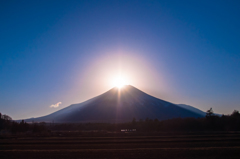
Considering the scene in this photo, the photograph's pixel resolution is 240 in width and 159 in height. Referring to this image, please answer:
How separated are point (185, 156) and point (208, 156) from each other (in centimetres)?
191

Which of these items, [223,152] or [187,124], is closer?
[223,152]

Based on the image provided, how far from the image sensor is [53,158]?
674 inches

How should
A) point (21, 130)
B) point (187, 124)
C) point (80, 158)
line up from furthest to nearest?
point (187, 124) < point (21, 130) < point (80, 158)

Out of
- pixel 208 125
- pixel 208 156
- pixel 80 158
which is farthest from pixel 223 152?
pixel 208 125

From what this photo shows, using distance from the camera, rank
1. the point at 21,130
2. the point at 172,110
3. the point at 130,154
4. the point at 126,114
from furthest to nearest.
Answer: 1. the point at 172,110
2. the point at 126,114
3. the point at 21,130
4. the point at 130,154

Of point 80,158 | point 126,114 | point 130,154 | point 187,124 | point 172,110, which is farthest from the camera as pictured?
point 172,110

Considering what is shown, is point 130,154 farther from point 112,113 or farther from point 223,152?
→ point 112,113

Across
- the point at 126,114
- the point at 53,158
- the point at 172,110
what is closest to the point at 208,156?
the point at 53,158

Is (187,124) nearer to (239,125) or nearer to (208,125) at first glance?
(208,125)

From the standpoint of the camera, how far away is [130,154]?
17.9m

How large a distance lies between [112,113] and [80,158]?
16244cm

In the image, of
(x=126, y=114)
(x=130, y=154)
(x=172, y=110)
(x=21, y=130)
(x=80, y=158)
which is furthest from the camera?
(x=172, y=110)

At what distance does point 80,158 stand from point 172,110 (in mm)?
192847

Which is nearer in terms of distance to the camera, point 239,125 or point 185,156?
point 185,156
